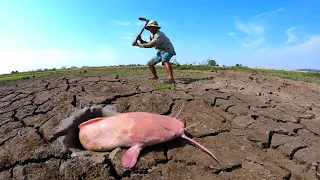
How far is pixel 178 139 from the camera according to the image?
326 cm

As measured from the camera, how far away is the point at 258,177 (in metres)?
2.79

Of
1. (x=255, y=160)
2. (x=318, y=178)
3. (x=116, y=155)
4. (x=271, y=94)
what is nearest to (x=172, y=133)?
(x=116, y=155)

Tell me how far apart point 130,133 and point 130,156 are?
25cm

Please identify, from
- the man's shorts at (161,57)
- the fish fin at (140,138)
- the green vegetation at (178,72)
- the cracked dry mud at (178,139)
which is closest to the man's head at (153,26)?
the man's shorts at (161,57)

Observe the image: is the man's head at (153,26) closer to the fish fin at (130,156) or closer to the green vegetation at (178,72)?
the green vegetation at (178,72)

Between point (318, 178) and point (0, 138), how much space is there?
12.0 ft

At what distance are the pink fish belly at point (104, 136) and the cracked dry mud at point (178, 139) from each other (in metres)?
0.09

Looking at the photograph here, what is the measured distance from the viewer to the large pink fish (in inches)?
117

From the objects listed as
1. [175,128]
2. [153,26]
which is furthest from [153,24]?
[175,128]

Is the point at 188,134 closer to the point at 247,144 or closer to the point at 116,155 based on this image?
the point at 247,144

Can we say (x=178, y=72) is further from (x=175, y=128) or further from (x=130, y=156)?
(x=130, y=156)

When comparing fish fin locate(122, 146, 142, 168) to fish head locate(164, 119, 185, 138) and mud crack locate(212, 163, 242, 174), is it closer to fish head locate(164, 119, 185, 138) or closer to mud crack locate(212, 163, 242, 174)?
fish head locate(164, 119, 185, 138)

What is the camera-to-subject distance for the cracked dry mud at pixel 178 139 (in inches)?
113

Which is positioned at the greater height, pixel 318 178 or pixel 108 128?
pixel 108 128
